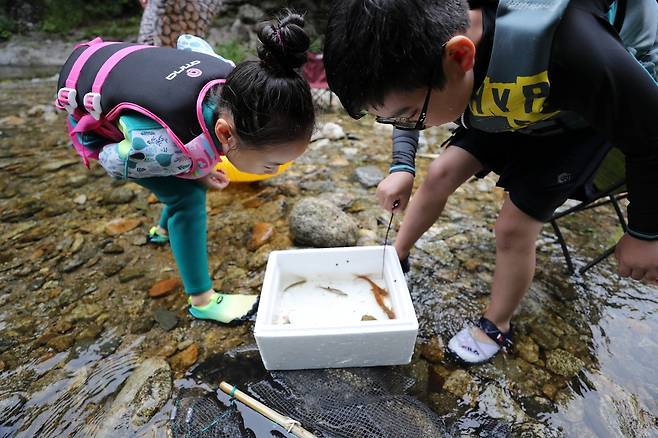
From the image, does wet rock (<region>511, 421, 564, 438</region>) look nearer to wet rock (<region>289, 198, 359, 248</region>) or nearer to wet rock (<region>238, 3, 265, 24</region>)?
wet rock (<region>289, 198, 359, 248</region>)

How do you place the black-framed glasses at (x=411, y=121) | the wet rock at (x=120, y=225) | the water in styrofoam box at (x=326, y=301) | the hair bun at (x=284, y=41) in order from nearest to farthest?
the black-framed glasses at (x=411, y=121)
the hair bun at (x=284, y=41)
the water in styrofoam box at (x=326, y=301)
the wet rock at (x=120, y=225)

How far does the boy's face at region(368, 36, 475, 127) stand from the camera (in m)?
1.11

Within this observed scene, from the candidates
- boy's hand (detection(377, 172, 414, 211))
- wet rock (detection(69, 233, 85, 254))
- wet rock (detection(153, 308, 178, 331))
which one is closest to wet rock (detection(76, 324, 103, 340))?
wet rock (detection(153, 308, 178, 331))

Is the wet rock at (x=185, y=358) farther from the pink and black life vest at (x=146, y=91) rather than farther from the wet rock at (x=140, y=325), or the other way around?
the pink and black life vest at (x=146, y=91)

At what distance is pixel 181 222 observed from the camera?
1.81m

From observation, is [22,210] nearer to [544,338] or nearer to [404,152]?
[404,152]

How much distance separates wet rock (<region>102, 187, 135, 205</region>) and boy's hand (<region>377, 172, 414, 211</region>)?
80.3 inches

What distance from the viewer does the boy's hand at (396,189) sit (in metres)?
1.85

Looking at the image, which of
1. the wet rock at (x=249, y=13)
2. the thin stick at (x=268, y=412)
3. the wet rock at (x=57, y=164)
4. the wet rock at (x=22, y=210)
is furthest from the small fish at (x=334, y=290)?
the wet rock at (x=249, y=13)

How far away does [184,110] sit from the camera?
1.53 meters

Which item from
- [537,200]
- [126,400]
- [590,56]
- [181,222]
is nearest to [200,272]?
[181,222]

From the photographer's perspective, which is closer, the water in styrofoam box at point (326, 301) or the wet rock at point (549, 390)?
the wet rock at point (549, 390)

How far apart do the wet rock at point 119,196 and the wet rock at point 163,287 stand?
1058 millimetres

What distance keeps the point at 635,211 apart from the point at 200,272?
168 centimetres
